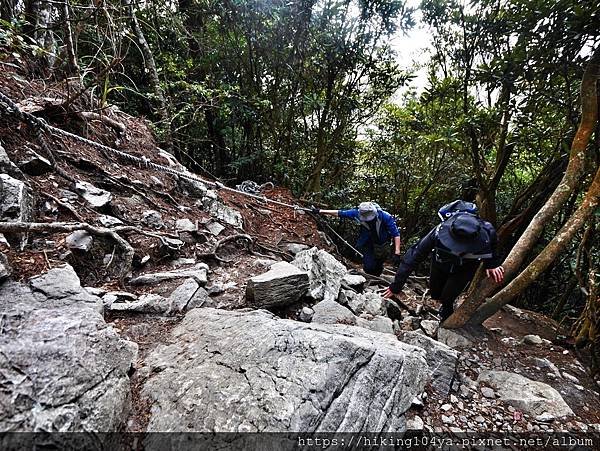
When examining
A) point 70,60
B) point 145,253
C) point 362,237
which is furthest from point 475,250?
point 70,60

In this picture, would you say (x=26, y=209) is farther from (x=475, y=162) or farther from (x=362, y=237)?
(x=475, y=162)

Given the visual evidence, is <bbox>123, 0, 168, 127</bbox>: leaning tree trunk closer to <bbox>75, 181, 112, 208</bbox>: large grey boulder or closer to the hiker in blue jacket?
<bbox>75, 181, 112, 208</bbox>: large grey boulder

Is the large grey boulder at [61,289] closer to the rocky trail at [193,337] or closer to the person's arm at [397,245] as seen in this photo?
the rocky trail at [193,337]

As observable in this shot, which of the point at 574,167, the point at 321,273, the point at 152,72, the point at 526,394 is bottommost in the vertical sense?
the point at 526,394

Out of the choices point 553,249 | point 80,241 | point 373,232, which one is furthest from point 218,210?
point 553,249

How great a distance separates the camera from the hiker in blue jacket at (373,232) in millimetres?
5121

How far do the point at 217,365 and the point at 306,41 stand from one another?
7.36m

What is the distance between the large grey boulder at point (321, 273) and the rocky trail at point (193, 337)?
3cm

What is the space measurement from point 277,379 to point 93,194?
3242mm

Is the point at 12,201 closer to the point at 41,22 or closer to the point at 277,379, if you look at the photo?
the point at 277,379

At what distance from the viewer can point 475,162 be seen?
15.1ft

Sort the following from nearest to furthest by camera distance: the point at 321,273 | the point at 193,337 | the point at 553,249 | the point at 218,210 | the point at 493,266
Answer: the point at 193,337, the point at 553,249, the point at 493,266, the point at 321,273, the point at 218,210

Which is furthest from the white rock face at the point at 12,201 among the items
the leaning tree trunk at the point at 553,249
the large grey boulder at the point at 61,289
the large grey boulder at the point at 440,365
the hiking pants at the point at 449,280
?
the leaning tree trunk at the point at 553,249

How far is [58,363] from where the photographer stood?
1552 mm
